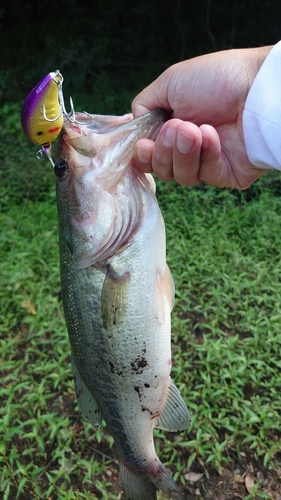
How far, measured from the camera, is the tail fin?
199cm

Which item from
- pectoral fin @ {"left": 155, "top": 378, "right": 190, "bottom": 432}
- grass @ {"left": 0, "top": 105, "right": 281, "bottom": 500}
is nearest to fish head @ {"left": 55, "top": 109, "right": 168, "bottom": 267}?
pectoral fin @ {"left": 155, "top": 378, "right": 190, "bottom": 432}

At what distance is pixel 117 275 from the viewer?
69.4 inches

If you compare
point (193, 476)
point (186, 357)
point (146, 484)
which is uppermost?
point (146, 484)

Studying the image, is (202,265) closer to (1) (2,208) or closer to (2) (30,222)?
(2) (30,222)

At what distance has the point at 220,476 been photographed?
302 centimetres

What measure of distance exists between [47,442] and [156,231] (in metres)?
2.04

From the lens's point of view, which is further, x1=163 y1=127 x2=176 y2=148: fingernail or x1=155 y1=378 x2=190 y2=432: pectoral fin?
x1=155 y1=378 x2=190 y2=432: pectoral fin

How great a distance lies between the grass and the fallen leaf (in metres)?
0.03

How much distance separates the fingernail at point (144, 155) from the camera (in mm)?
1711

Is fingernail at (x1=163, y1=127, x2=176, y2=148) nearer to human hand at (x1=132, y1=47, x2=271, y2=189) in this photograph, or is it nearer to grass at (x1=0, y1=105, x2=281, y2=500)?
human hand at (x1=132, y1=47, x2=271, y2=189)

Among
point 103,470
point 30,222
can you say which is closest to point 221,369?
point 103,470

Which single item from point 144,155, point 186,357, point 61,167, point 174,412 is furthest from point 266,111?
point 186,357

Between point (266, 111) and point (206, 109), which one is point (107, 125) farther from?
point (266, 111)

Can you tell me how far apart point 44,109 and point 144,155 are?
Result: 39cm
